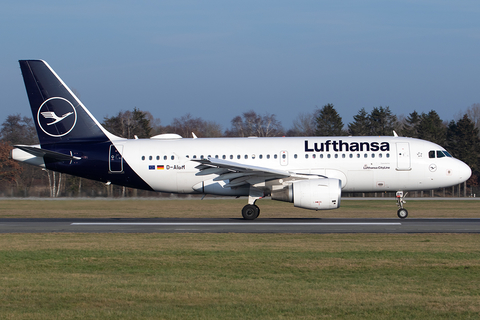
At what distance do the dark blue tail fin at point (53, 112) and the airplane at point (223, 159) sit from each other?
48mm

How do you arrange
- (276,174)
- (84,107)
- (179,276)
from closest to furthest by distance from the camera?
(179,276) < (276,174) < (84,107)

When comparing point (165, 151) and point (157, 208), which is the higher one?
Answer: point (165, 151)

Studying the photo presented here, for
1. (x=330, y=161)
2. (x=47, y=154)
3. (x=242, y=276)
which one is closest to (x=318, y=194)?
(x=330, y=161)

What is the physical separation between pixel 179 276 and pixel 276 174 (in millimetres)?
13217

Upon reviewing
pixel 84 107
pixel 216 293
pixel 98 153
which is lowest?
pixel 216 293

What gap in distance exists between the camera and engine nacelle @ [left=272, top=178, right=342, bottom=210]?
73.4 feet

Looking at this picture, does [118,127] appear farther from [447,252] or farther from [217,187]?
[447,252]

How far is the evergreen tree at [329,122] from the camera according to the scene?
78438 mm

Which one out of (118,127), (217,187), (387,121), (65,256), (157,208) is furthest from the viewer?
(387,121)

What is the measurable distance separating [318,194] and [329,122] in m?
59.3

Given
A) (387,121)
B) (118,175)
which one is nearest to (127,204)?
(118,175)

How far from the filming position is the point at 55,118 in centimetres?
2616

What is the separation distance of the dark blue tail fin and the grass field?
385 inches

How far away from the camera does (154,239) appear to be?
16.4 metres
